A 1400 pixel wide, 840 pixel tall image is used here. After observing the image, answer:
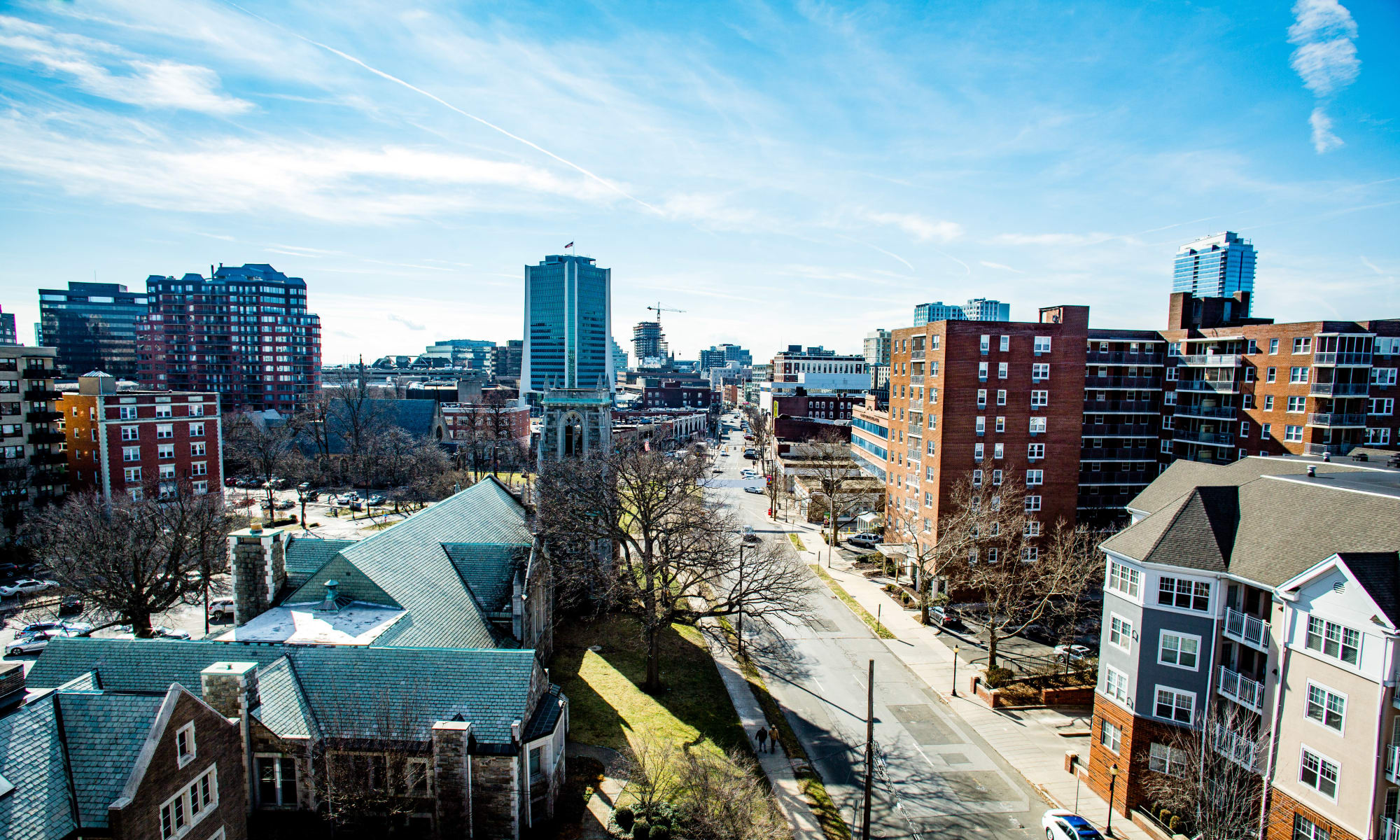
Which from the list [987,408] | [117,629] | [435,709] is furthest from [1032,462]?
[117,629]

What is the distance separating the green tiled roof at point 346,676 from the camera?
22484 millimetres

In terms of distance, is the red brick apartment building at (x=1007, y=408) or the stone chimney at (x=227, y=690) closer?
the stone chimney at (x=227, y=690)

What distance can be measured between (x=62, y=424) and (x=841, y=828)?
83696 millimetres

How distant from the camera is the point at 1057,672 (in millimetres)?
38750

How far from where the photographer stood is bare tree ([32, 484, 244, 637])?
36.6m

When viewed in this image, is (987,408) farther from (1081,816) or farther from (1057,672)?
(1081,816)

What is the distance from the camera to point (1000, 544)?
50500 millimetres

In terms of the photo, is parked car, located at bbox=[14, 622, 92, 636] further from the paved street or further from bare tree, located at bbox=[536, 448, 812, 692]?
the paved street

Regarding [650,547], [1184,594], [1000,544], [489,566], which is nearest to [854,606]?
[1000,544]

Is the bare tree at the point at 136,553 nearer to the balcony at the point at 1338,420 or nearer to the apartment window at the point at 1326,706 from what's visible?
the apartment window at the point at 1326,706

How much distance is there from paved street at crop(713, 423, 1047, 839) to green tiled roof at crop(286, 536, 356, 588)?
81.4 ft

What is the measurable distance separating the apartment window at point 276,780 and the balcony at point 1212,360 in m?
68.7

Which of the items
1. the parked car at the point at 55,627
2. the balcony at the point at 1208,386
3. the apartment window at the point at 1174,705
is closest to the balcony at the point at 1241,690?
the apartment window at the point at 1174,705

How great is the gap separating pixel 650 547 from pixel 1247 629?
88.4 feet
